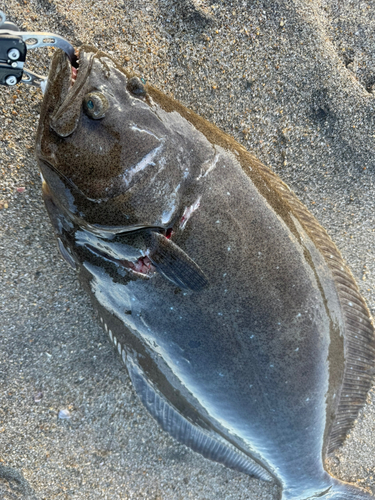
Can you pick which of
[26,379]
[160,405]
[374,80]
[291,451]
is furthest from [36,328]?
[374,80]

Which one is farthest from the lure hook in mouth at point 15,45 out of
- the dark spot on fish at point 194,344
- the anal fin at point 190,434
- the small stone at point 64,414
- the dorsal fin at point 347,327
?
the small stone at point 64,414

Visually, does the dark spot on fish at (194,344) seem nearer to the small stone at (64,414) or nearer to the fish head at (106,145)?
the fish head at (106,145)

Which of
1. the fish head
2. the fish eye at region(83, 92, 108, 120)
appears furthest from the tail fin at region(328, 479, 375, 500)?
the fish eye at region(83, 92, 108, 120)

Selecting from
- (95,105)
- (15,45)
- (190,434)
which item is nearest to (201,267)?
(95,105)

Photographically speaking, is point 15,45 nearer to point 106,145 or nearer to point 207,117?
point 106,145

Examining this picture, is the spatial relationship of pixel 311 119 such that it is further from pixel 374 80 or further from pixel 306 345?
pixel 306 345

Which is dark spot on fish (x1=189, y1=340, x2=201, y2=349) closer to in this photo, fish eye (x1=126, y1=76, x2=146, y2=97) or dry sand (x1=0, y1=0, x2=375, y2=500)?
dry sand (x1=0, y1=0, x2=375, y2=500)
